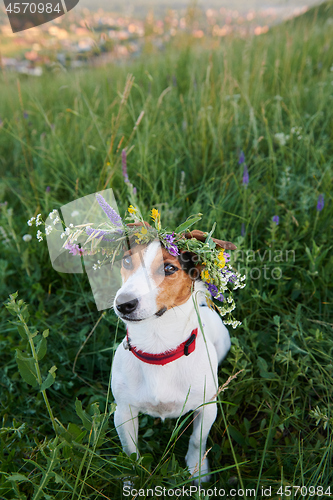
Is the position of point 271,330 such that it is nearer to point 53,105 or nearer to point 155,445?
point 155,445

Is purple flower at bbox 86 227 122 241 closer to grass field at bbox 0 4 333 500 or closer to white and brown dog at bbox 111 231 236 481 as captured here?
white and brown dog at bbox 111 231 236 481

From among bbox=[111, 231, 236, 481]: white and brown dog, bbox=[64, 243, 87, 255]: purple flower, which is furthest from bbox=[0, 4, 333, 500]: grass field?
bbox=[64, 243, 87, 255]: purple flower

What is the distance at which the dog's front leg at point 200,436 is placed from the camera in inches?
65.7

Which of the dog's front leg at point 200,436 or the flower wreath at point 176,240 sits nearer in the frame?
the flower wreath at point 176,240

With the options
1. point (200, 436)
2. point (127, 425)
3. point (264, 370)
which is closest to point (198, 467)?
point (200, 436)

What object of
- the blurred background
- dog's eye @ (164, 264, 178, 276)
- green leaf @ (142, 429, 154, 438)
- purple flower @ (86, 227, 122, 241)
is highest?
the blurred background

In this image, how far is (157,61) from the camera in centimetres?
524

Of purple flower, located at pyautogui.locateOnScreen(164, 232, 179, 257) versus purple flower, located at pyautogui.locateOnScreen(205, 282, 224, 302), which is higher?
purple flower, located at pyautogui.locateOnScreen(164, 232, 179, 257)

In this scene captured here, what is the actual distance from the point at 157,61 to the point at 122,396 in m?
5.16

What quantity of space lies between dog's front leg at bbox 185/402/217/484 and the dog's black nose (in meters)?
0.73

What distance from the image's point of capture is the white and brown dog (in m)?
1.40

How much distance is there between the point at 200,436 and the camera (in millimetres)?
1648

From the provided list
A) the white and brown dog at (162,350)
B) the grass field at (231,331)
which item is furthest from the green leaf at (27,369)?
the white and brown dog at (162,350)

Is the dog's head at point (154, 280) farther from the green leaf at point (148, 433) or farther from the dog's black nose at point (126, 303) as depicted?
the green leaf at point (148, 433)
